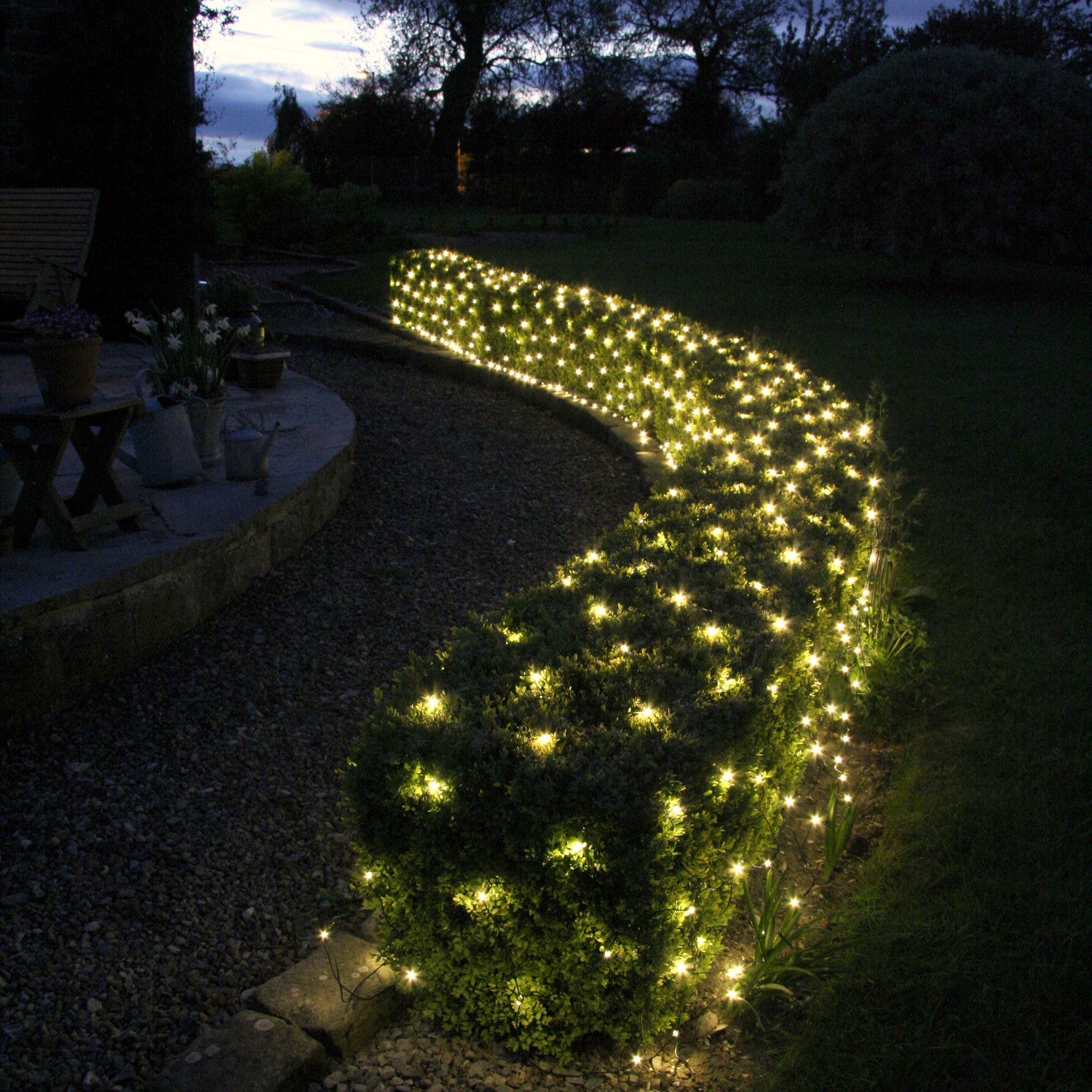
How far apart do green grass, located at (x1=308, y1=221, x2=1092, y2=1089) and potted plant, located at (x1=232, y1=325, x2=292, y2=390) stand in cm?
396

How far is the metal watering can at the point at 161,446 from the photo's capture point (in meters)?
3.87

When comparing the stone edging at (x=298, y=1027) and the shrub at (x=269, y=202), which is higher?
the shrub at (x=269, y=202)

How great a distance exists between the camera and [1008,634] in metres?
3.65

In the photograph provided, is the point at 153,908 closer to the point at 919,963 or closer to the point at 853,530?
the point at 919,963

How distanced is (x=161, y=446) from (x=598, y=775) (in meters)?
2.85

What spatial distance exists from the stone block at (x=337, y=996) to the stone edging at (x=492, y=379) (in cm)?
298

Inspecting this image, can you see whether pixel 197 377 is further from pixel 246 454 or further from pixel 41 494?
pixel 41 494

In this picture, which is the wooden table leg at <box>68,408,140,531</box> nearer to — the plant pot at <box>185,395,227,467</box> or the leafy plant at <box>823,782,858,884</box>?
the plant pot at <box>185,395,227,467</box>

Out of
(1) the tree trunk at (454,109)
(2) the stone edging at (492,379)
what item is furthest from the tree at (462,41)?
(2) the stone edging at (492,379)

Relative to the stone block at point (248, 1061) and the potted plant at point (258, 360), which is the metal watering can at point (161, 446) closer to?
the potted plant at point (258, 360)

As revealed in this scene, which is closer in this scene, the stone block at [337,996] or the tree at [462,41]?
the stone block at [337,996]

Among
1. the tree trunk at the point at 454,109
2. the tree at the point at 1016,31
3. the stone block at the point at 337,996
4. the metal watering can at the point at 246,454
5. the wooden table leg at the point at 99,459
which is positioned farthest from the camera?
the tree trunk at the point at 454,109

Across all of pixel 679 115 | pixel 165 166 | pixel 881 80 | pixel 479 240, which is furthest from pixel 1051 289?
pixel 679 115

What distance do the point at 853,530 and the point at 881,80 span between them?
12194 millimetres
